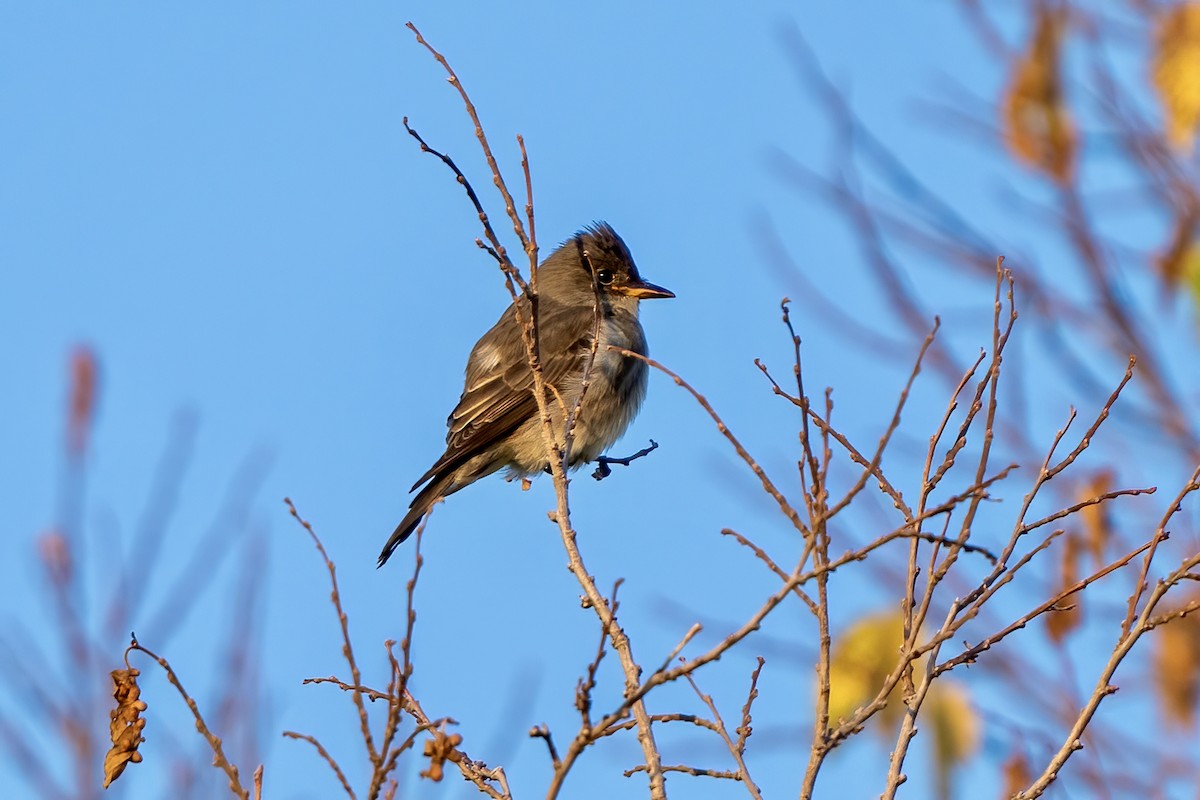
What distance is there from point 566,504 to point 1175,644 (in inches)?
93.5

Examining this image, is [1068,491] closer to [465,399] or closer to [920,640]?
[920,640]

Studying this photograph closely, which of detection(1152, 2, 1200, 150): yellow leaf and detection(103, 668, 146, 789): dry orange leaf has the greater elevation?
detection(1152, 2, 1200, 150): yellow leaf

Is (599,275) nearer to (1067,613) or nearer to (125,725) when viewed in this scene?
(1067,613)

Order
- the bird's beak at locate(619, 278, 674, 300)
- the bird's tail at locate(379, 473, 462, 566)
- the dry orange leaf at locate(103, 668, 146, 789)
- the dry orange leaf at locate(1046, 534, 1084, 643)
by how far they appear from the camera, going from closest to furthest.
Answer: the dry orange leaf at locate(103, 668, 146, 789)
the dry orange leaf at locate(1046, 534, 1084, 643)
the bird's tail at locate(379, 473, 462, 566)
the bird's beak at locate(619, 278, 674, 300)

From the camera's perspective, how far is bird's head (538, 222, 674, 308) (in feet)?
28.1

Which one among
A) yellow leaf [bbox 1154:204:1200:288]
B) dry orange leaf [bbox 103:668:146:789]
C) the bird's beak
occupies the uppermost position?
the bird's beak

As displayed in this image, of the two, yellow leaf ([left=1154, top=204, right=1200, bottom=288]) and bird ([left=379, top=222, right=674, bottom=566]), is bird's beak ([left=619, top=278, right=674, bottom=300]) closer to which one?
bird ([left=379, top=222, right=674, bottom=566])

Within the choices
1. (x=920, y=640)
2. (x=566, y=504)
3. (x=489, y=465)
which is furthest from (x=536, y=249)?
(x=489, y=465)

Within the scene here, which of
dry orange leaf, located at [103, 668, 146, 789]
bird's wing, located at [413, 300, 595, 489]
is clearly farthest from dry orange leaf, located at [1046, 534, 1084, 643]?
bird's wing, located at [413, 300, 595, 489]

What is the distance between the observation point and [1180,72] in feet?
16.9

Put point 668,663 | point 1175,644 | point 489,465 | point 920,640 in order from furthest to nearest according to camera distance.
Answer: point 489,465, point 1175,644, point 920,640, point 668,663

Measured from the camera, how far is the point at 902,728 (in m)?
3.63

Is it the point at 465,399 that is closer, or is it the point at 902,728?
the point at 902,728

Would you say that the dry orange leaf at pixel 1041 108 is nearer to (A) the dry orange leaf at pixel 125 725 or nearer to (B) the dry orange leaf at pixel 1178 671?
(B) the dry orange leaf at pixel 1178 671
